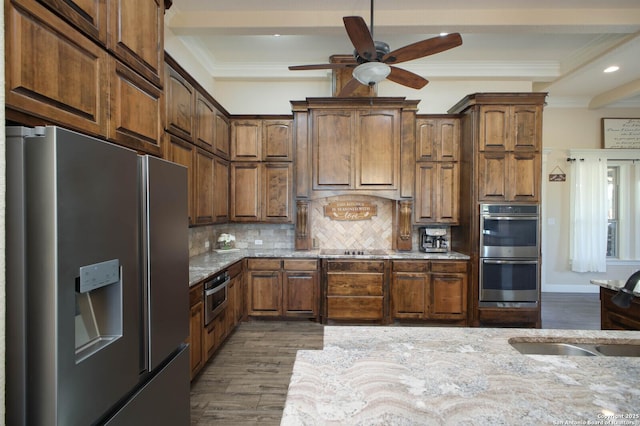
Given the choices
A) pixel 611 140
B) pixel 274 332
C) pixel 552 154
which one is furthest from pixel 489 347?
pixel 611 140

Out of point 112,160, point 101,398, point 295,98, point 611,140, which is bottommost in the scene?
point 101,398

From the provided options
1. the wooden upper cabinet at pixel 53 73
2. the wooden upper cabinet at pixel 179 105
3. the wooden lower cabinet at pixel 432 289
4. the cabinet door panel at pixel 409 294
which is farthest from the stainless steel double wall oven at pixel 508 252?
the wooden upper cabinet at pixel 53 73

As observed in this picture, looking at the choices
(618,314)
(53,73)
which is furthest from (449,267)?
(53,73)

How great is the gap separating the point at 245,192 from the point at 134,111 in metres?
2.64

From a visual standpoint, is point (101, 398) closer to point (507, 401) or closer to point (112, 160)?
point (112, 160)

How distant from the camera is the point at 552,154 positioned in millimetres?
5172

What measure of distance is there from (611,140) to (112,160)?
7046mm

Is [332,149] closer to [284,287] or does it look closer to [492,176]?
[284,287]

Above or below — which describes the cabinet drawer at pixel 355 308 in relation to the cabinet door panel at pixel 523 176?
below

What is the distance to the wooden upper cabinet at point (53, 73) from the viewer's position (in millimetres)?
913

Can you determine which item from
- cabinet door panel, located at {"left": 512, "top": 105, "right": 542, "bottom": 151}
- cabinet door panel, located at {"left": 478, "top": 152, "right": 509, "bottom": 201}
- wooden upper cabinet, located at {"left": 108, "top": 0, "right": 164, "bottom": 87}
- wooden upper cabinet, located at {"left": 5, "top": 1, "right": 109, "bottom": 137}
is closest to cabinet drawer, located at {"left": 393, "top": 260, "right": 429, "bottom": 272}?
cabinet door panel, located at {"left": 478, "top": 152, "right": 509, "bottom": 201}

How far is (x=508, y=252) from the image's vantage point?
11.9ft

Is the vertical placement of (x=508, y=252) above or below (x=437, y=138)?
below

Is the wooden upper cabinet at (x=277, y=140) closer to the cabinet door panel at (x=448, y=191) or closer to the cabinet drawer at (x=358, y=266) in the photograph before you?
the cabinet drawer at (x=358, y=266)
